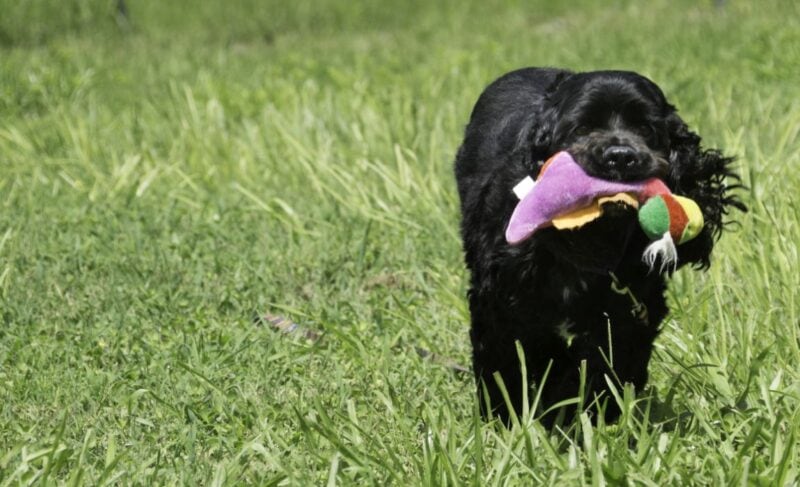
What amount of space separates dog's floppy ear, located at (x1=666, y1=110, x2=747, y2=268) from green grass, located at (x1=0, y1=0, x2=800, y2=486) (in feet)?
0.85

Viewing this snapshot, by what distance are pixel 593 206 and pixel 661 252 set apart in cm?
23

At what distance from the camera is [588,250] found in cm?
322

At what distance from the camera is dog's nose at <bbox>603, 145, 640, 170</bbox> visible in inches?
122

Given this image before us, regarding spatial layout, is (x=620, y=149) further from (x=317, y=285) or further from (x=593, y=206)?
(x=317, y=285)

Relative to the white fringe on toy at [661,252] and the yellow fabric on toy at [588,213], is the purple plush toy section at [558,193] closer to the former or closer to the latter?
the yellow fabric on toy at [588,213]

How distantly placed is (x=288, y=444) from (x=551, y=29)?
9228 millimetres

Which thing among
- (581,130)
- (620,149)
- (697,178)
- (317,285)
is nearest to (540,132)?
(581,130)

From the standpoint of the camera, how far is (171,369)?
388cm

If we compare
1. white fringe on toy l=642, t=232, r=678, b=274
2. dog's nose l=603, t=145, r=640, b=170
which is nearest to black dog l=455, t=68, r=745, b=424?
dog's nose l=603, t=145, r=640, b=170

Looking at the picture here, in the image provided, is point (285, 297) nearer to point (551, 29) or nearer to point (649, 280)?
point (649, 280)

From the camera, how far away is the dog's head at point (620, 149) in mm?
3152

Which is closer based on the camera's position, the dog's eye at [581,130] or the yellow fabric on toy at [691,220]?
the yellow fabric on toy at [691,220]

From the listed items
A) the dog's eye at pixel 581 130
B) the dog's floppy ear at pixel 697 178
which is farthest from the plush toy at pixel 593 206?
the dog's floppy ear at pixel 697 178

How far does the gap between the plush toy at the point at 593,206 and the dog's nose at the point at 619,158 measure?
0.14 feet
